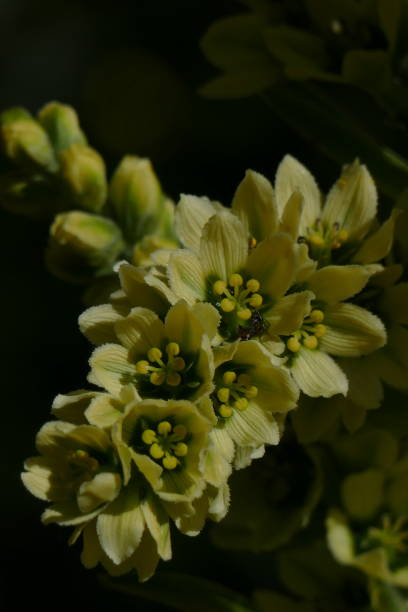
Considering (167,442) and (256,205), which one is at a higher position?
(256,205)

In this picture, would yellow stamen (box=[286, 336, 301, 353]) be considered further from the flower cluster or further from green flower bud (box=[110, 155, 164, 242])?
green flower bud (box=[110, 155, 164, 242])

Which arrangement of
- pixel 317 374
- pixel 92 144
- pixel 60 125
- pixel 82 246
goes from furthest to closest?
pixel 92 144 < pixel 60 125 < pixel 82 246 < pixel 317 374

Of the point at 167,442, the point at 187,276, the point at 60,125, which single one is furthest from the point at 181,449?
the point at 60,125

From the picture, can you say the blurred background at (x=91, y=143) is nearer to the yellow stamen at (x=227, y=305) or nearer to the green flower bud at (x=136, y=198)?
the green flower bud at (x=136, y=198)

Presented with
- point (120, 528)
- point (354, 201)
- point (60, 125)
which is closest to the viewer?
point (120, 528)

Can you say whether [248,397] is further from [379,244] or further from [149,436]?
[379,244]

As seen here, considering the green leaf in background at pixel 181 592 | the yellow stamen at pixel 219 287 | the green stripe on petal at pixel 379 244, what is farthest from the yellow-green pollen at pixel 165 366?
the green leaf in background at pixel 181 592

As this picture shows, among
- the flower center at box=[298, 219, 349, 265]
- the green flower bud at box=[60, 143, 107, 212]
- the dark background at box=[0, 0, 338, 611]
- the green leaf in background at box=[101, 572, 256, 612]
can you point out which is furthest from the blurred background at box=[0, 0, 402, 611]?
the flower center at box=[298, 219, 349, 265]
